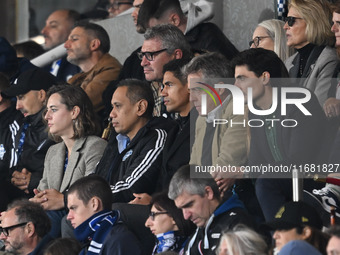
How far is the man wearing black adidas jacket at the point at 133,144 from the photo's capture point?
8547 mm

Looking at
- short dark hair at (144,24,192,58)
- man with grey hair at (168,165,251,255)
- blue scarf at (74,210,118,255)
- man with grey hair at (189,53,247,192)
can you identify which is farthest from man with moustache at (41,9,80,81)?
man with grey hair at (168,165,251,255)

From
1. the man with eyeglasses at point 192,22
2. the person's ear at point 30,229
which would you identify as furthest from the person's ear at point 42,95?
the person's ear at point 30,229

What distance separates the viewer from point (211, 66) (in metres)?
8.29

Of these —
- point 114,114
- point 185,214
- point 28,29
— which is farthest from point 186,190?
point 28,29

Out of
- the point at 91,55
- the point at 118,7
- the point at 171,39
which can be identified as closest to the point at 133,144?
the point at 171,39

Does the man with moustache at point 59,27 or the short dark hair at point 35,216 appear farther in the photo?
the man with moustache at point 59,27

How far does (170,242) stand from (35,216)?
166cm

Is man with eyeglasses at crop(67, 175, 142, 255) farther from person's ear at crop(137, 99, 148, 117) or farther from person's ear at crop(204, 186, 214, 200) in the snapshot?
person's ear at crop(137, 99, 148, 117)

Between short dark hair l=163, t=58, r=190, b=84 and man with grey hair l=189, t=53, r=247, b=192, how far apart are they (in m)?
0.13

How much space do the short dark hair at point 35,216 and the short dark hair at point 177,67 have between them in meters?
1.48

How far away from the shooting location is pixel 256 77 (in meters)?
7.76

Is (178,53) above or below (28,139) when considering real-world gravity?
above

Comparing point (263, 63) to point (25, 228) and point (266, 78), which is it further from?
point (25, 228)

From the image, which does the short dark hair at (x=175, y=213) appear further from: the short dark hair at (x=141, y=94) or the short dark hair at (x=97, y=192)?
the short dark hair at (x=141, y=94)
